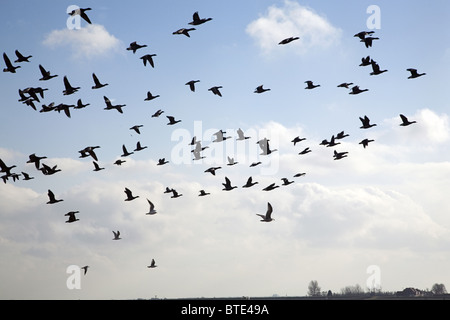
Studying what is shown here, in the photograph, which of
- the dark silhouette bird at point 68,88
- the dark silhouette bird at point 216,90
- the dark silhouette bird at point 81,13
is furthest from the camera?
the dark silhouette bird at point 216,90

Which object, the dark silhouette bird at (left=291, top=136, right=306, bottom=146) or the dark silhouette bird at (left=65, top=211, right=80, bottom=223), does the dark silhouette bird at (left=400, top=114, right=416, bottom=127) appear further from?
the dark silhouette bird at (left=65, top=211, right=80, bottom=223)

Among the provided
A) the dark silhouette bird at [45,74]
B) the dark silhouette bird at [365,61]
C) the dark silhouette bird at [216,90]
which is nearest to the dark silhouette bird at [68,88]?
the dark silhouette bird at [45,74]

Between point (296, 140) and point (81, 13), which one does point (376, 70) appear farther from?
point (81, 13)

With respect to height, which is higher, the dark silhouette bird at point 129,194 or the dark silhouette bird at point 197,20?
the dark silhouette bird at point 197,20

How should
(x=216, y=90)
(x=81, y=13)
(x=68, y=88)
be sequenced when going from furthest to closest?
1. (x=216, y=90)
2. (x=68, y=88)
3. (x=81, y=13)

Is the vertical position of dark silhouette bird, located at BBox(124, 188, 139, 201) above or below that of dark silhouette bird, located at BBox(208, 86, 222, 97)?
below

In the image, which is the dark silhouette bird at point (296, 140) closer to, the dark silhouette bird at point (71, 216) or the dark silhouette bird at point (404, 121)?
the dark silhouette bird at point (404, 121)

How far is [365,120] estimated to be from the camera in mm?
52344

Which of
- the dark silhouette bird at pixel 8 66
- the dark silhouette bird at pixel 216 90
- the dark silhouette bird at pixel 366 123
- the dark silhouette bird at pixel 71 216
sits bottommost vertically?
the dark silhouette bird at pixel 71 216

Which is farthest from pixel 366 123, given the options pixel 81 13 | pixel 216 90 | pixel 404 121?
pixel 81 13

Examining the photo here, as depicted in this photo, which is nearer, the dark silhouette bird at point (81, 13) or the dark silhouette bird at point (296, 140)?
the dark silhouette bird at point (81, 13)

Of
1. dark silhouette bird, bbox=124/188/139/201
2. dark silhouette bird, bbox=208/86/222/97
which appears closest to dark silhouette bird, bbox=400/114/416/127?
dark silhouette bird, bbox=208/86/222/97
